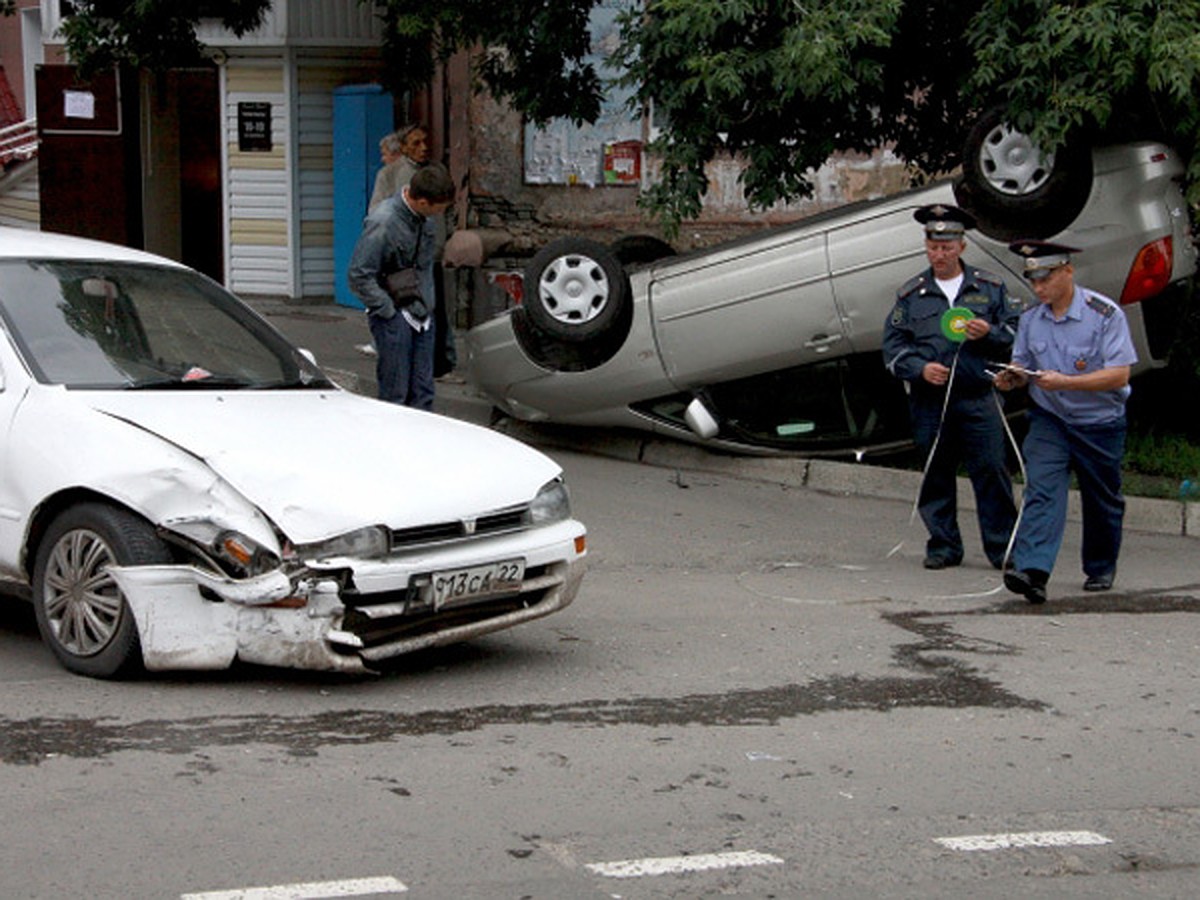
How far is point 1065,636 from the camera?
8.17m

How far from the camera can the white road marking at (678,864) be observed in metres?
5.02

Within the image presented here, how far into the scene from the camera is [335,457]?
676cm

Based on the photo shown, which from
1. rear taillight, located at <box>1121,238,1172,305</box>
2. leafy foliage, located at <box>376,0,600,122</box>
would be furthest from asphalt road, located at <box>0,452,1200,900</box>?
leafy foliage, located at <box>376,0,600,122</box>

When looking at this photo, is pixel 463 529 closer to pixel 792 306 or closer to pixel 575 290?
pixel 792 306

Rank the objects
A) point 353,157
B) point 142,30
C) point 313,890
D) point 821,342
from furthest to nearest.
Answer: point 353,157 < point 142,30 < point 821,342 < point 313,890

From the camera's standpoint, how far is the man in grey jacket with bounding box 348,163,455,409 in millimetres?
10805

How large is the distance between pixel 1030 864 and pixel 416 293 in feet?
21.3

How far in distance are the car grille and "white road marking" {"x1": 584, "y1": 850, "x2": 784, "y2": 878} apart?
1.76 meters

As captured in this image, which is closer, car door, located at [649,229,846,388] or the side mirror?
car door, located at [649,229,846,388]

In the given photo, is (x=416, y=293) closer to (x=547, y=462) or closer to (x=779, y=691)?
(x=547, y=462)

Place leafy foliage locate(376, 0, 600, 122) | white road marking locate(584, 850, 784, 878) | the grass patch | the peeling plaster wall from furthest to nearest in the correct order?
1. the peeling plaster wall
2. leafy foliage locate(376, 0, 600, 122)
3. the grass patch
4. white road marking locate(584, 850, 784, 878)

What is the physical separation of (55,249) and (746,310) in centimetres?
493

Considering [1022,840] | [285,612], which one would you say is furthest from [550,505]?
[1022,840]

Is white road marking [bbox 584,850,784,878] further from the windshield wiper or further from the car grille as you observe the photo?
the windshield wiper
